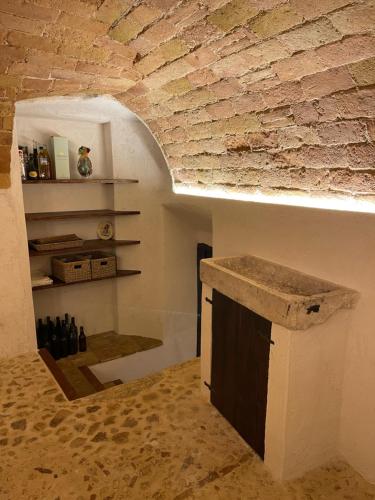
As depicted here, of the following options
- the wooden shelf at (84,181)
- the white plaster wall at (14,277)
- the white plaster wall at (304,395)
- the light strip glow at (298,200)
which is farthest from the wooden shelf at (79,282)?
the white plaster wall at (304,395)

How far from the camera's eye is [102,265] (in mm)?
3848

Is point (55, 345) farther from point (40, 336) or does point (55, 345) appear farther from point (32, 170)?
point (32, 170)

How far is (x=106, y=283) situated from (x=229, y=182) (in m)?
2.24

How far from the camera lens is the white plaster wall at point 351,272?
5.22 feet

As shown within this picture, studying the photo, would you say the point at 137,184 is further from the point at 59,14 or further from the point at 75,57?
the point at 59,14

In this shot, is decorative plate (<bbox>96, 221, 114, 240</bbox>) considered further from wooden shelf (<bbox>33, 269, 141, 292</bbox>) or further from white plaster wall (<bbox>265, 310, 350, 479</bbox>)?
white plaster wall (<bbox>265, 310, 350, 479</bbox>)

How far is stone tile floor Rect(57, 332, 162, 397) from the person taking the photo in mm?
3350

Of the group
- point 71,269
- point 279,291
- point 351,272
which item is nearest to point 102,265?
point 71,269

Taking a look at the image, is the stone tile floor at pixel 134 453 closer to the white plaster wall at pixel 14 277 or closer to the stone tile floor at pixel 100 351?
the white plaster wall at pixel 14 277

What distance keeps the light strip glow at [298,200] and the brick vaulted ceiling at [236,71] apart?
0.04 m

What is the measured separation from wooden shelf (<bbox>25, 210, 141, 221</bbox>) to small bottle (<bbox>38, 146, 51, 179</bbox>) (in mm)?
379

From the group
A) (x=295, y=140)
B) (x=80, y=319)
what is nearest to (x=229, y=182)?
(x=295, y=140)

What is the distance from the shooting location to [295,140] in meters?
1.83

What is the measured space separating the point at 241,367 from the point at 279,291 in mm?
517
